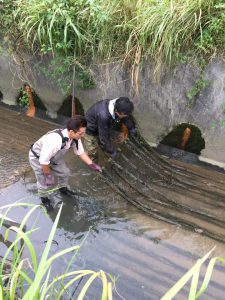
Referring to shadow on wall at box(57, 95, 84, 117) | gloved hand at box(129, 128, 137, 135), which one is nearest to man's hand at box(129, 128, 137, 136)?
gloved hand at box(129, 128, 137, 135)

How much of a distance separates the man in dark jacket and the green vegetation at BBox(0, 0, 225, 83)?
0.98 m

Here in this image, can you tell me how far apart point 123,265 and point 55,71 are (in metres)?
3.63

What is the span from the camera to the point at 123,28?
512 centimetres

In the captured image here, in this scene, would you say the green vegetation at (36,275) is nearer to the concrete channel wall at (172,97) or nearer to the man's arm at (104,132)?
the man's arm at (104,132)

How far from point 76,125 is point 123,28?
2.17 meters

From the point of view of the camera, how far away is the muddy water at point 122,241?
140 inches

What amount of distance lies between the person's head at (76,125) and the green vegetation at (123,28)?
1.84 metres

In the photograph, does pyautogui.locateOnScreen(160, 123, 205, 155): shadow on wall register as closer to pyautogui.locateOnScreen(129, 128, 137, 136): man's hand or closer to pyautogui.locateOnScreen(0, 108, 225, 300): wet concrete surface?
pyautogui.locateOnScreen(0, 108, 225, 300): wet concrete surface

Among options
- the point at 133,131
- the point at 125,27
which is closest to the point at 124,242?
the point at 133,131

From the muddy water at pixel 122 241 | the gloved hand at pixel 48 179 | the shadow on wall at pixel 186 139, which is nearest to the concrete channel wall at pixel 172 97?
the shadow on wall at pixel 186 139

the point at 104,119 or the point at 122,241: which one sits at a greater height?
the point at 104,119

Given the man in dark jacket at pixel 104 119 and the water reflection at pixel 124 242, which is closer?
the water reflection at pixel 124 242

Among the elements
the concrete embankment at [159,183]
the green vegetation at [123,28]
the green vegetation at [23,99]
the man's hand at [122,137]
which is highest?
the green vegetation at [123,28]

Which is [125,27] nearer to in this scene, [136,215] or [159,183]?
[159,183]
